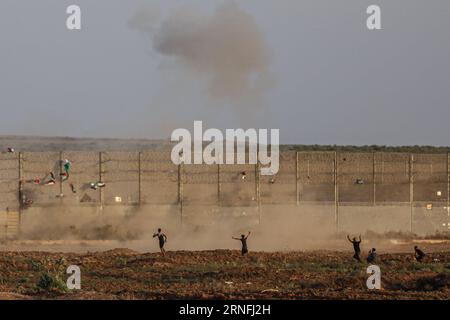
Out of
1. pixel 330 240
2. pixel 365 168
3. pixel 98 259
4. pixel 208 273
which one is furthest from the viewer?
pixel 365 168

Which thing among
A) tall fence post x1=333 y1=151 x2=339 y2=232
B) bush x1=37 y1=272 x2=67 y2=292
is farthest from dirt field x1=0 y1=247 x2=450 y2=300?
tall fence post x1=333 y1=151 x2=339 y2=232

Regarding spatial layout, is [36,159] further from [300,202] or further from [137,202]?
[300,202]

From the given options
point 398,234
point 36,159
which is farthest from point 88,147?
point 398,234

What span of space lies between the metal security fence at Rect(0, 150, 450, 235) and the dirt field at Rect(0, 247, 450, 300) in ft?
39.5

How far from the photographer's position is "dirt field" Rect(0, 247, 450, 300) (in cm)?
2938

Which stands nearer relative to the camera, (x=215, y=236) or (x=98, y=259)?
(x=98, y=259)

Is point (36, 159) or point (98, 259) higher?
point (36, 159)

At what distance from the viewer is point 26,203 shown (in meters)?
58.3

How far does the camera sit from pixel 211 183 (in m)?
60.7

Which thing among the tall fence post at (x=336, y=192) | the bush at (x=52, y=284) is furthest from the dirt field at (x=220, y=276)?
the tall fence post at (x=336, y=192)

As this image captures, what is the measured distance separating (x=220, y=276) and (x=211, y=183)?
2480 cm

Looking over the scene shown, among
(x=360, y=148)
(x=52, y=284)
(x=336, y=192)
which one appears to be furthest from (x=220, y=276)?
(x=360, y=148)

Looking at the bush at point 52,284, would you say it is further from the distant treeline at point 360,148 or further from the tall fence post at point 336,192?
the distant treeline at point 360,148

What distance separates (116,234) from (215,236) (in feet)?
15.4
